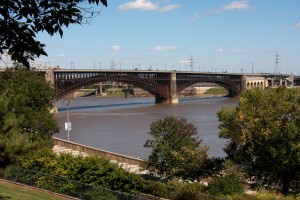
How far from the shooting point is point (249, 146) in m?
21.0

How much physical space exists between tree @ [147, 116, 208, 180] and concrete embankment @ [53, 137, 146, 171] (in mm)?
2505

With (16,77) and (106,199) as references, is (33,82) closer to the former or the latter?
(16,77)

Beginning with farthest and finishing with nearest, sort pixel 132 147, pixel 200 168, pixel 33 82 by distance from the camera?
pixel 132 147, pixel 33 82, pixel 200 168

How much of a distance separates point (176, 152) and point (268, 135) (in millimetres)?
5902

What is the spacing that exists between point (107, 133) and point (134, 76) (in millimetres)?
45795

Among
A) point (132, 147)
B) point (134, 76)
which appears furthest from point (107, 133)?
point (134, 76)

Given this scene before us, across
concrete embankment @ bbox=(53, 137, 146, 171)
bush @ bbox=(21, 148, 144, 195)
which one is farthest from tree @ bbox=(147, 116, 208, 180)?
bush @ bbox=(21, 148, 144, 195)

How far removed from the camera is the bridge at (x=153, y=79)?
84500mm

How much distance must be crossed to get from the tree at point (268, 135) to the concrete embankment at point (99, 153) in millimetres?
8425

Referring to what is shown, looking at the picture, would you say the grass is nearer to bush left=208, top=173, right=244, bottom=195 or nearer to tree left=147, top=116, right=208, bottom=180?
bush left=208, top=173, right=244, bottom=195

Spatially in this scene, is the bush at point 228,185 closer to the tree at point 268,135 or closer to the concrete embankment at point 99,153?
the tree at point 268,135

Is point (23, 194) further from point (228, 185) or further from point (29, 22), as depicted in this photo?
point (29, 22)

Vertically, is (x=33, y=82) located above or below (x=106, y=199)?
above

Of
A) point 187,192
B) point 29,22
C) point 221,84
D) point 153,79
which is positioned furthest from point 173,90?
point 29,22
